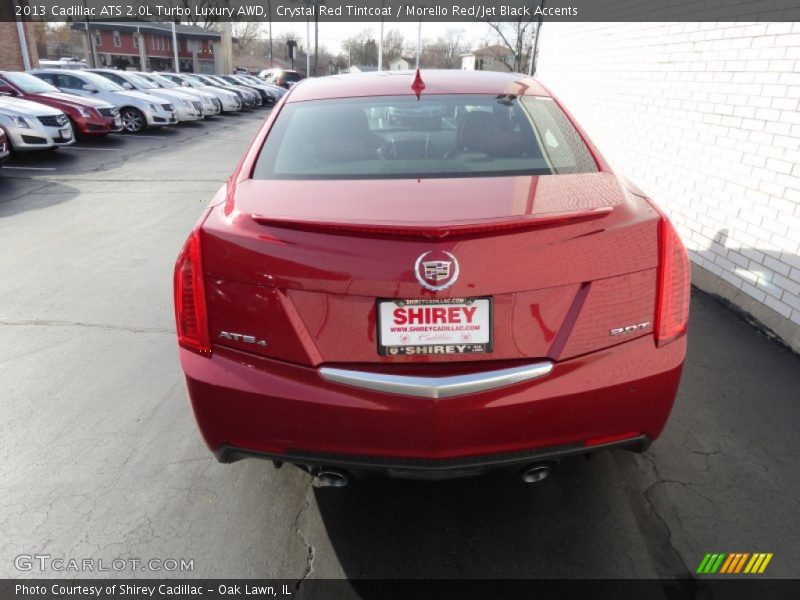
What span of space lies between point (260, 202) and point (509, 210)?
87 cm

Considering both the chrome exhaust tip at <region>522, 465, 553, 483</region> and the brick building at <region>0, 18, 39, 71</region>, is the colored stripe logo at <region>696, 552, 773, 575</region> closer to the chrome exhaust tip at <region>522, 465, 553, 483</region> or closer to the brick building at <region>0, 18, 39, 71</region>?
the chrome exhaust tip at <region>522, 465, 553, 483</region>

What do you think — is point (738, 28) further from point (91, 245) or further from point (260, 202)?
point (91, 245)

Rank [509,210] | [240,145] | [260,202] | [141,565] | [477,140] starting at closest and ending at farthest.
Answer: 1. [509,210]
2. [260,202]
3. [141,565]
4. [477,140]
5. [240,145]

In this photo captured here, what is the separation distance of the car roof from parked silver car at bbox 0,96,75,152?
367 inches

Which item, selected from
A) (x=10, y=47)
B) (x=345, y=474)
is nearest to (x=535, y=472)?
(x=345, y=474)

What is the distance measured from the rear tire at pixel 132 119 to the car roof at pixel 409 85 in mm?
14851

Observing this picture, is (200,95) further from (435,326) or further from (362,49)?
(362,49)

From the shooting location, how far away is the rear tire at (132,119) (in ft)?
51.9

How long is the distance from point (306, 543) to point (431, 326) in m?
1.14

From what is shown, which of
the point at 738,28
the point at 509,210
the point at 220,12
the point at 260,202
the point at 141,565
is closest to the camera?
the point at 509,210

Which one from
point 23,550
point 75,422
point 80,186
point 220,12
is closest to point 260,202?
point 23,550

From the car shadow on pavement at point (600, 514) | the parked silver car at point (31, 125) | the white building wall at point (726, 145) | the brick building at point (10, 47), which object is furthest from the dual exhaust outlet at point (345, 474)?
the brick building at point (10, 47)

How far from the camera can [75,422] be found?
3051 mm

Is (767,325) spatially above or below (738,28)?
below
